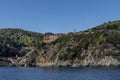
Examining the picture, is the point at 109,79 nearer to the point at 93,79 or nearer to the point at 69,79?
the point at 93,79

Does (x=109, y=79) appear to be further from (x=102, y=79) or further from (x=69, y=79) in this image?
(x=69, y=79)

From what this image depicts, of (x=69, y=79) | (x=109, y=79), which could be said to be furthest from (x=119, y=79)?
(x=69, y=79)

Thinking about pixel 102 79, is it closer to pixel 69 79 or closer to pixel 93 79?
pixel 93 79

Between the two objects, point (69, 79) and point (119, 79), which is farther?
point (69, 79)

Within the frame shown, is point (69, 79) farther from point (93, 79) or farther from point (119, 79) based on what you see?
point (119, 79)

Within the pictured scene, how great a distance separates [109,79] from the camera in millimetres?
104875

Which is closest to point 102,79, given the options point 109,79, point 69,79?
point 109,79

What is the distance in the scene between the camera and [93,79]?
106 meters

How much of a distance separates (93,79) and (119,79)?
727 cm

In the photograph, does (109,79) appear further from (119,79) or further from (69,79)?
(69,79)

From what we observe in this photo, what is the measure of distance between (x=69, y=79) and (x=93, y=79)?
7.99 meters

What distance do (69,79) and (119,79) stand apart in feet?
49.7

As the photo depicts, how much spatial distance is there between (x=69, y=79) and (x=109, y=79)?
40.6ft
